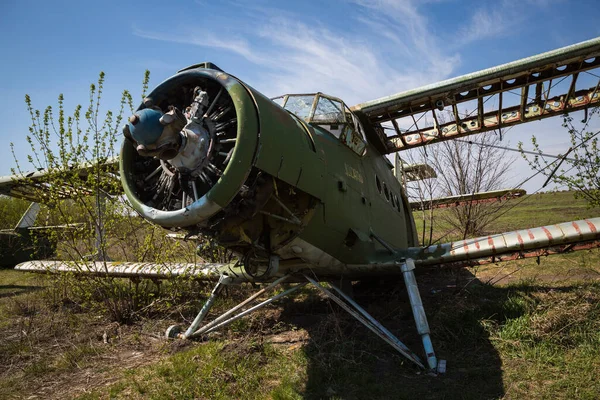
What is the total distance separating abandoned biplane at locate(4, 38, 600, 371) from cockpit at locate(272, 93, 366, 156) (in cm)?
2

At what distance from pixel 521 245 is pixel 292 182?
9.21ft

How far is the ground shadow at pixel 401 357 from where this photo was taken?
12.1 ft

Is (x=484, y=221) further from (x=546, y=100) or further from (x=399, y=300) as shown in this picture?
(x=399, y=300)

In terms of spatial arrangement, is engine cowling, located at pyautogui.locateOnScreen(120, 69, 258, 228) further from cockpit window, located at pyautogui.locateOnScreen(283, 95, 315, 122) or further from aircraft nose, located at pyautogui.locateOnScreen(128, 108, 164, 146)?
cockpit window, located at pyautogui.locateOnScreen(283, 95, 315, 122)

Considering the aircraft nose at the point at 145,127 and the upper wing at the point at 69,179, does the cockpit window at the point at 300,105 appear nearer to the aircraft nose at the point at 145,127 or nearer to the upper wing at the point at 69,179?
the aircraft nose at the point at 145,127

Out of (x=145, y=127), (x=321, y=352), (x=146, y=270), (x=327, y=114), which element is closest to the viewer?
(x=145, y=127)

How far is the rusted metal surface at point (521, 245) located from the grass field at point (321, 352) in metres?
0.67

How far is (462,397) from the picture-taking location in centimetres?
345

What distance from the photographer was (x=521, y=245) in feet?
15.1

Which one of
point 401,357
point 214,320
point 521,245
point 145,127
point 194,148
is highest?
point 145,127

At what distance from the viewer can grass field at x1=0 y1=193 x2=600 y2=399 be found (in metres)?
3.74

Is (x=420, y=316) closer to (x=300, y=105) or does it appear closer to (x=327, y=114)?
(x=327, y=114)

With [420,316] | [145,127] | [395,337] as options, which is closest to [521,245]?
[420,316]

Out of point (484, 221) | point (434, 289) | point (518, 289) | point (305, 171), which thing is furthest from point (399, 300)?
point (484, 221)
